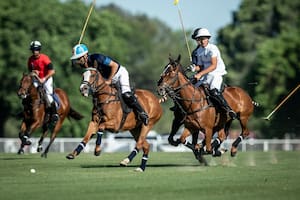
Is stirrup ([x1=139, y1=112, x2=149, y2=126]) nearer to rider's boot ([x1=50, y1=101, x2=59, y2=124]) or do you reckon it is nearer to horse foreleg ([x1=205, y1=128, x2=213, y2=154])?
horse foreleg ([x1=205, y1=128, x2=213, y2=154])

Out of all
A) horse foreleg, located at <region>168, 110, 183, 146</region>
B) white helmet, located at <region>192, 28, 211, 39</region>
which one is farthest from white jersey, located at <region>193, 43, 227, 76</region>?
horse foreleg, located at <region>168, 110, 183, 146</region>

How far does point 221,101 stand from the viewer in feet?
83.3

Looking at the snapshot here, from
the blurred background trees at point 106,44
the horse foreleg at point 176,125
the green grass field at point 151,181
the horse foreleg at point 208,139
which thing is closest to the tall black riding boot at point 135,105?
the green grass field at point 151,181

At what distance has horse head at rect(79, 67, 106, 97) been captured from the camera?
22.8 m

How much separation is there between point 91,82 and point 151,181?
3.73 meters

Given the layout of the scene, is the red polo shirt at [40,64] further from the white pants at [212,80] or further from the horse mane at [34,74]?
the white pants at [212,80]

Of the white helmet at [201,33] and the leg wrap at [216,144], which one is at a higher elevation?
the white helmet at [201,33]

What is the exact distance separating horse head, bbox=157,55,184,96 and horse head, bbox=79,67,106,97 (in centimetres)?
131

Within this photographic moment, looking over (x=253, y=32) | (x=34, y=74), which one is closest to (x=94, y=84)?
(x=34, y=74)

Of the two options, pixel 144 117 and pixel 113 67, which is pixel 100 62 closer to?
pixel 113 67

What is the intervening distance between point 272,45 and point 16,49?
2137 cm

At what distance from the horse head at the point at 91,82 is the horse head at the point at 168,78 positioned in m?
1.31

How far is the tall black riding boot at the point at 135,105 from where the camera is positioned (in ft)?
78.4

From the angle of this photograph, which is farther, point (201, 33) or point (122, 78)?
point (201, 33)
